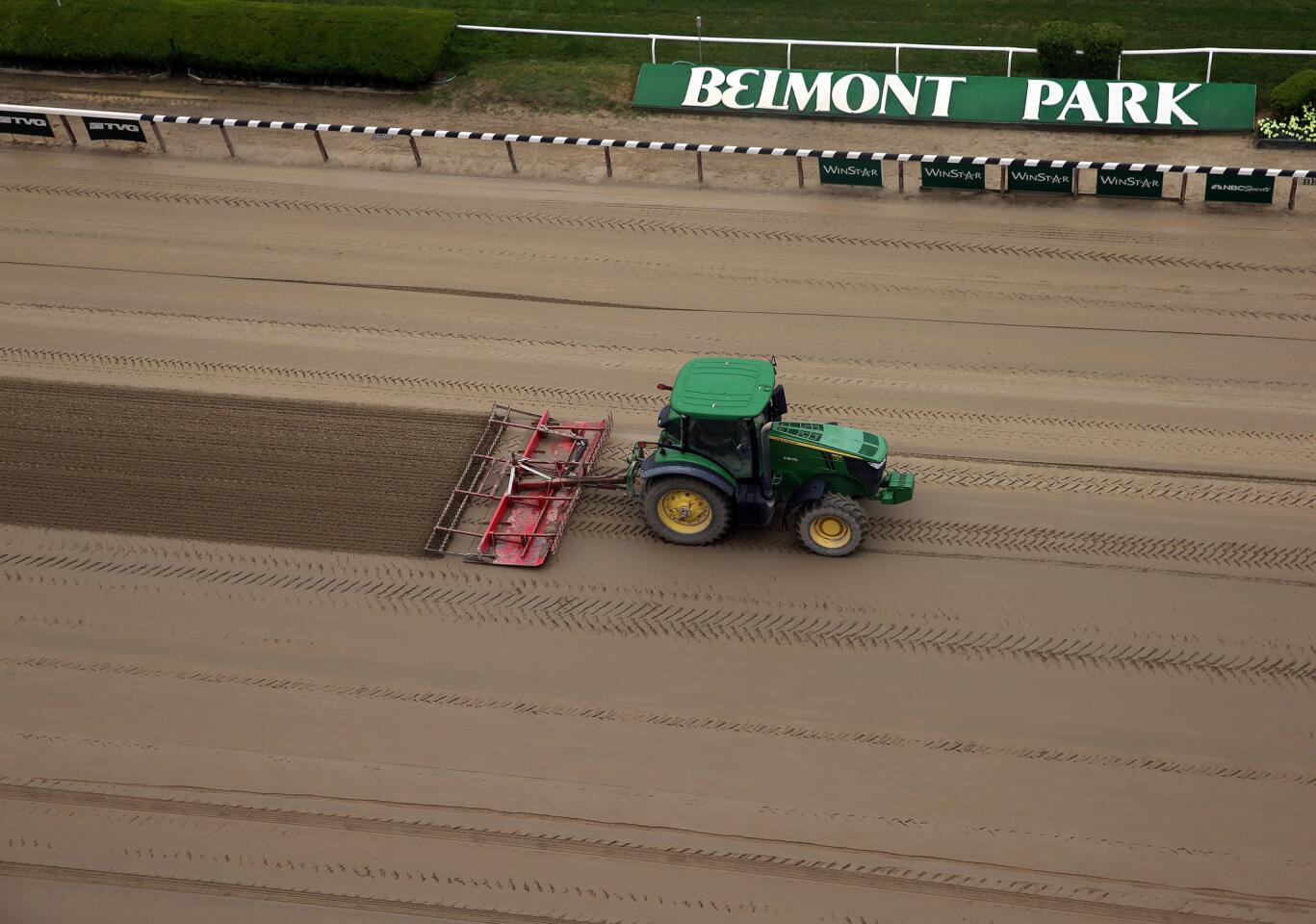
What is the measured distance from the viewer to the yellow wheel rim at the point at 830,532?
1134 centimetres

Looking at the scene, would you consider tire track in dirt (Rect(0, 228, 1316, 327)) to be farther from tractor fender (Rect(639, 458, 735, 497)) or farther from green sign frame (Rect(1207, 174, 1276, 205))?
tractor fender (Rect(639, 458, 735, 497))

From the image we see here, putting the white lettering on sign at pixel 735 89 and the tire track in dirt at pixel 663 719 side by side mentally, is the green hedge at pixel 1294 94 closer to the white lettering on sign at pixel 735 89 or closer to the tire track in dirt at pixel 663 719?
the white lettering on sign at pixel 735 89

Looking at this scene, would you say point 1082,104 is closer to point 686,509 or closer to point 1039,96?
point 1039,96

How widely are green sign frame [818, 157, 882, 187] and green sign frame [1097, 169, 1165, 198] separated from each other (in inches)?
108

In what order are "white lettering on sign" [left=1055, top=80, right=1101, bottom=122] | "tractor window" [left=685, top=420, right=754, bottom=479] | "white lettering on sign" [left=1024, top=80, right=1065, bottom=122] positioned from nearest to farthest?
"tractor window" [left=685, top=420, right=754, bottom=479], "white lettering on sign" [left=1055, top=80, right=1101, bottom=122], "white lettering on sign" [left=1024, top=80, right=1065, bottom=122]

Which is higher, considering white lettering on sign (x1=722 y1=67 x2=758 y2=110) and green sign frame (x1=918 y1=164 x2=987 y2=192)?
white lettering on sign (x1=722 y1=67 x2=758 y2=110)

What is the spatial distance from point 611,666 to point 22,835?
15.7 ft

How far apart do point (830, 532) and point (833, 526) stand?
3.8 inches

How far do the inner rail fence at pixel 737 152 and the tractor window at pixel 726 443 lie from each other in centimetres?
643

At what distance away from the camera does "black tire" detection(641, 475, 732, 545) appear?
11203 mm

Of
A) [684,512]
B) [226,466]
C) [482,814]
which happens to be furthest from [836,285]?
[482,814]

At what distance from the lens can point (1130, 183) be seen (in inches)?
617

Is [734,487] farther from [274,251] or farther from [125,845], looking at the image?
[274,251]

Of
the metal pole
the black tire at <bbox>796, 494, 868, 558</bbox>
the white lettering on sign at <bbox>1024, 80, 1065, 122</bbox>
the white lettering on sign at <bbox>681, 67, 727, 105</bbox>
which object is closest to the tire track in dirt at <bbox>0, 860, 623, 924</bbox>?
the black tire at <bbox>796, 494, 868, 558</bbox>
